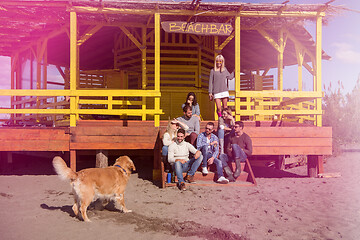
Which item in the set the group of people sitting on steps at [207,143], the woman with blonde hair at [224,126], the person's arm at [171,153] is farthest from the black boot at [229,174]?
the person's arm at [171,153]

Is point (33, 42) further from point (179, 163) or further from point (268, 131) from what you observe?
point (268, 131)

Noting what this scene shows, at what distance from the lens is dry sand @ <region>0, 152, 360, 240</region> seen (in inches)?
154

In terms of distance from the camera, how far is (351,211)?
16.1 ft

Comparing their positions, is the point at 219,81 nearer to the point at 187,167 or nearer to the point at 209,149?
the point at 209,149

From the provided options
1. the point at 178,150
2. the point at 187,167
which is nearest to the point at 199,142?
the point at 178,150

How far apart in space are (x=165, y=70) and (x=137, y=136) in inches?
187

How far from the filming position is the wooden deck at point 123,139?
300 inches

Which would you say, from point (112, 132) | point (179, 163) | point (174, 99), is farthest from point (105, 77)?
point (179, 163)

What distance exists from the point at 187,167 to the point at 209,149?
2.29ft

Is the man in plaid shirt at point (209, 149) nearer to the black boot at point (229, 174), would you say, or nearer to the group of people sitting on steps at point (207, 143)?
the group of people sitting on steps at point (207, 143)

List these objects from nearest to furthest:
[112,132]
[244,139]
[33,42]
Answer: [244,139] → [112,132] → [33,42]

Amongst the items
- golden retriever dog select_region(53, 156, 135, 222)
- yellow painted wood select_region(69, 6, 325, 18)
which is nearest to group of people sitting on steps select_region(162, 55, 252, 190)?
golden retriever dog select_region(53, 156, 135, 222)

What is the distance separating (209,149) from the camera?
688 centimetres

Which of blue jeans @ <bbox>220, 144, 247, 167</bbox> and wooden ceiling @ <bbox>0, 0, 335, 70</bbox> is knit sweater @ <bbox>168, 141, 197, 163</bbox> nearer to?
blue jeans @ <bbox>220, 144, 247, 167</bbox>
